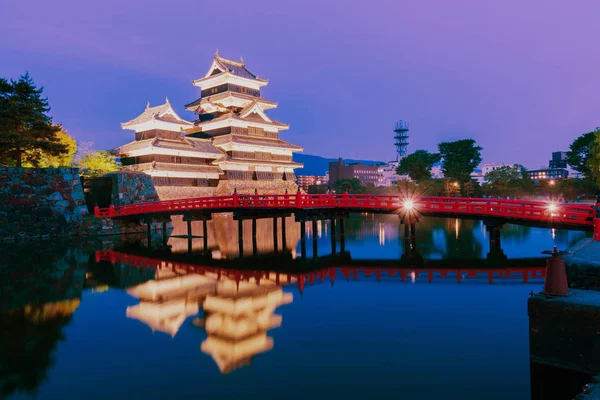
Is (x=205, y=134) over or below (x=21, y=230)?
over

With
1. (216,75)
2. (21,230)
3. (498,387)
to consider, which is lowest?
(498,387)

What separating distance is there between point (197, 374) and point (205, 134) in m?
53.6

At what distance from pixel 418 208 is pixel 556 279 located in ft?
51.9

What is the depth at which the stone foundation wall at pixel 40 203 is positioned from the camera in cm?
2758

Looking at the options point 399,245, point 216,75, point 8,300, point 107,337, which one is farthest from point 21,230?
point 216,75

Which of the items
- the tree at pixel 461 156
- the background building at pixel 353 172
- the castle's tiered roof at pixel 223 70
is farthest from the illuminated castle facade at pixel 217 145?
the background building at pixel 353 172

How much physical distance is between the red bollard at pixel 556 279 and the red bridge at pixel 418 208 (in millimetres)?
11986

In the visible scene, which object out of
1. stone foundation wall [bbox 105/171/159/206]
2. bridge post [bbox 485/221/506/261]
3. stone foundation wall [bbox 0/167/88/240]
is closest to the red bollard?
bridge post [bbox 485/221/506/261]

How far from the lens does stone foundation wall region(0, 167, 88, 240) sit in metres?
27.6

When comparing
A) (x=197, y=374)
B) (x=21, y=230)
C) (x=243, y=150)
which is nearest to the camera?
(x=197, y=374)

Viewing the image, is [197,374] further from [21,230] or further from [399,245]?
[21,230]

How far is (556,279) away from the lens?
21.2 ft

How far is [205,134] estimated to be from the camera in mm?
58719

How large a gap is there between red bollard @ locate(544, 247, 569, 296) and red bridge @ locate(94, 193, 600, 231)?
12.0m
